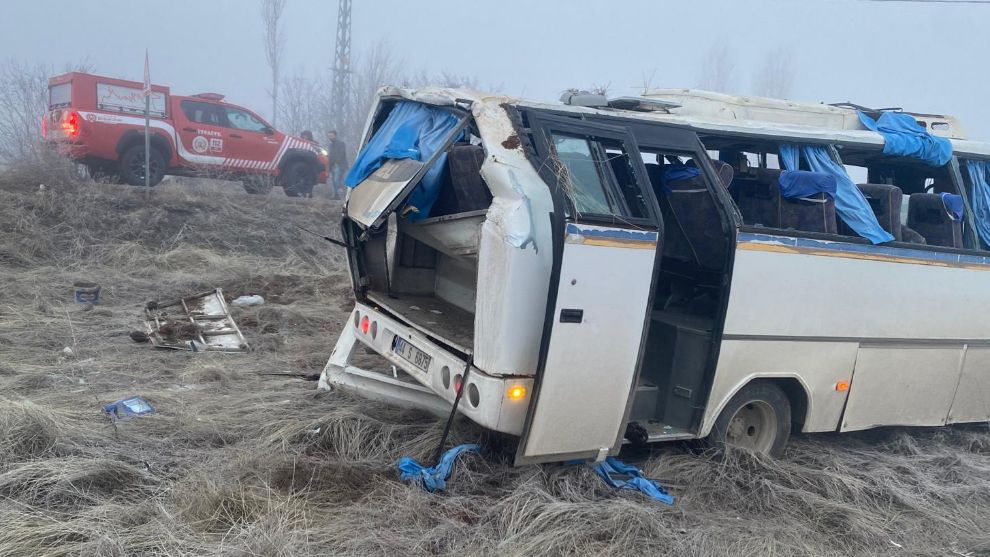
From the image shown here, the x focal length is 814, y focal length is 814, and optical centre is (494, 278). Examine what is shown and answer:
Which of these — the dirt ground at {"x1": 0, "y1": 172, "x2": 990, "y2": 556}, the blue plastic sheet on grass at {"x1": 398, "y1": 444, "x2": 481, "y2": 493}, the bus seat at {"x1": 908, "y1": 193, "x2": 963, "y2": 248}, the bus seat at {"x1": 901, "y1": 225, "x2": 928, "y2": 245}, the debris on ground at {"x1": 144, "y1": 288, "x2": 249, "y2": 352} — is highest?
the bus seat at {"x1": 908, "y1": 193, "x2": 963, "y2": 248}

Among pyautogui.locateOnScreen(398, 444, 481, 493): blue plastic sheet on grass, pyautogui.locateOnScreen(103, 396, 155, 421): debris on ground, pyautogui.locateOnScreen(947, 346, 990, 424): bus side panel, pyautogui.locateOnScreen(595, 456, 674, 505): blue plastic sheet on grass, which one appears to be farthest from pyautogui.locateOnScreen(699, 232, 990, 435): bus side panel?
pyautogui.locateOnScreen(103, 396, 155, 421): debris on ground

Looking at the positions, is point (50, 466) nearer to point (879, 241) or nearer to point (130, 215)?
point (879, 241)

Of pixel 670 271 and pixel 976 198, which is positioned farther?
pixel 976 198

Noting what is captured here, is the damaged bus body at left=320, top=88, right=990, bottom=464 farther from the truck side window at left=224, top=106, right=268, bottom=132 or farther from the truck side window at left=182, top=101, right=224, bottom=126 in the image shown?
the truck side window at left=224, top=106, right=268, bottom=132

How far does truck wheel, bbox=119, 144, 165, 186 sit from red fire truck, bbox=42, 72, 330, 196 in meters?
0.02

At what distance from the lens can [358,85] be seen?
121 feet

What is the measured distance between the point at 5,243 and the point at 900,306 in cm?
1053

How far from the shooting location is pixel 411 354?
200 inches

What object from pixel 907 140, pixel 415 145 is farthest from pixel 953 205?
pixel 415 145

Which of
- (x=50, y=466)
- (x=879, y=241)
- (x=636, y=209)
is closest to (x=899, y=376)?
(x=879, y=241)

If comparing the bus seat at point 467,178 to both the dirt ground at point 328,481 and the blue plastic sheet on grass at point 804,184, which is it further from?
the blue plastic sheet on grass at point 804,184

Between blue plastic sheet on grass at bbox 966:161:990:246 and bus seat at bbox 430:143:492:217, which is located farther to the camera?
blue plastic sheet on grass at bbox 966:161:990:246

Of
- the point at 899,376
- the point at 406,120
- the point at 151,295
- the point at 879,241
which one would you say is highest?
the point at 406,120

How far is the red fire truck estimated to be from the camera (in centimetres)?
1403
